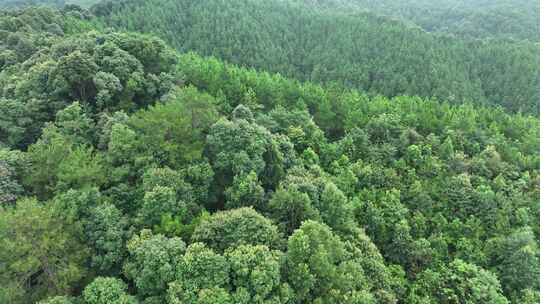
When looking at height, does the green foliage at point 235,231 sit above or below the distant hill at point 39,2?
above

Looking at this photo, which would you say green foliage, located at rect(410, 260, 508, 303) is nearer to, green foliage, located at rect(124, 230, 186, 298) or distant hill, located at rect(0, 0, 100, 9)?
green foliage, located at rect(124, 230, 186, 298)

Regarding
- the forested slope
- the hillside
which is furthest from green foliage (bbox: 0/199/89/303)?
the hillside

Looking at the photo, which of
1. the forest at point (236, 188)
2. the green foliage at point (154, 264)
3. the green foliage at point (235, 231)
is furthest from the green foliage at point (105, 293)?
the green foliage at point (235, 231)

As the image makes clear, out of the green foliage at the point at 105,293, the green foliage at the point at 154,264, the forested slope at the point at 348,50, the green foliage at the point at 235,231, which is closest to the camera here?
the green foliage at the point at 105,293

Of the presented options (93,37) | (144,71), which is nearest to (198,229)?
(144,71)

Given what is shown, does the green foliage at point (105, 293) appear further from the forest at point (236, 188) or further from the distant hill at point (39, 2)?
the distant hill at point (39, 2)

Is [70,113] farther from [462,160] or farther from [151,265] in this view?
[462,160]
